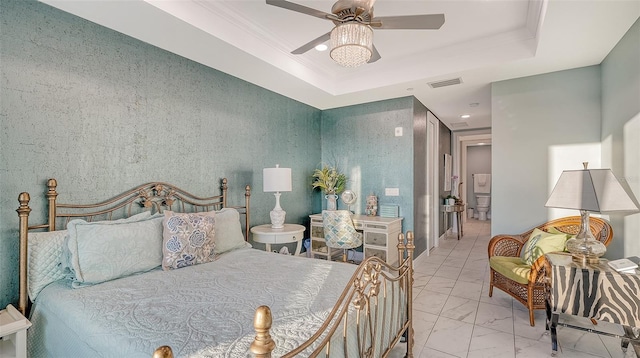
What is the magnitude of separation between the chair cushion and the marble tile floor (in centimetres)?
39

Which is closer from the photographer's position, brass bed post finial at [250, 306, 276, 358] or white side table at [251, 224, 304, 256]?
brass bed post finial at [250, 306, 276, 358]

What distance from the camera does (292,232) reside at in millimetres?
→ 3295

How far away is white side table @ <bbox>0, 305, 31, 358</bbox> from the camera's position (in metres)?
1.53

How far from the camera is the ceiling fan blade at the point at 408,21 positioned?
1.74 metres

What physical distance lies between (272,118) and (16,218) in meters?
2.71

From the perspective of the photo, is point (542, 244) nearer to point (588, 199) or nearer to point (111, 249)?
point (588, 199)

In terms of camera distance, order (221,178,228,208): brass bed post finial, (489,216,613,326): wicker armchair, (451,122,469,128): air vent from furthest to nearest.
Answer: (451,122,469,128): air vent, (221,178,228,208): brass bed post finial, (489,216,613,326): wicker armchair

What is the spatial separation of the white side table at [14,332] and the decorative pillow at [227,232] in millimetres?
1205

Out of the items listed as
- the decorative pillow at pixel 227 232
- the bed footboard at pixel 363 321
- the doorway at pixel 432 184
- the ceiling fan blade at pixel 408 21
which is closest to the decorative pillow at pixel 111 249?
the decorative pillow at pixel 227 232

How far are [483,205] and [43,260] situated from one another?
9.86 metres

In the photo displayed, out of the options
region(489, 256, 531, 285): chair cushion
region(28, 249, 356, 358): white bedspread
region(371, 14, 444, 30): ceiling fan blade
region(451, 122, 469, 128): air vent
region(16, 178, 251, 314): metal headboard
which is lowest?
region(489, 256, 531, 285): chair cushion

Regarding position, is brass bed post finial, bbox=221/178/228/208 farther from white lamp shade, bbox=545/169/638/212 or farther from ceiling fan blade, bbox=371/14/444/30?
white lamp shade, bbox=545/169/638/212

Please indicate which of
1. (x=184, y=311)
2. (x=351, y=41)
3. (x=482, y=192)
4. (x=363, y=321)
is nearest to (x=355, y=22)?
(x=351, y=41)

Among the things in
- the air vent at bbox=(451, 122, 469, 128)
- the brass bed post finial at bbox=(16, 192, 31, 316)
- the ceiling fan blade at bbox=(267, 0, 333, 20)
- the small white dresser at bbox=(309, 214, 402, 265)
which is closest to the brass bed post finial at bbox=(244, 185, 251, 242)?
the small white dresser at bbox=(309, 214, 402, 265)
